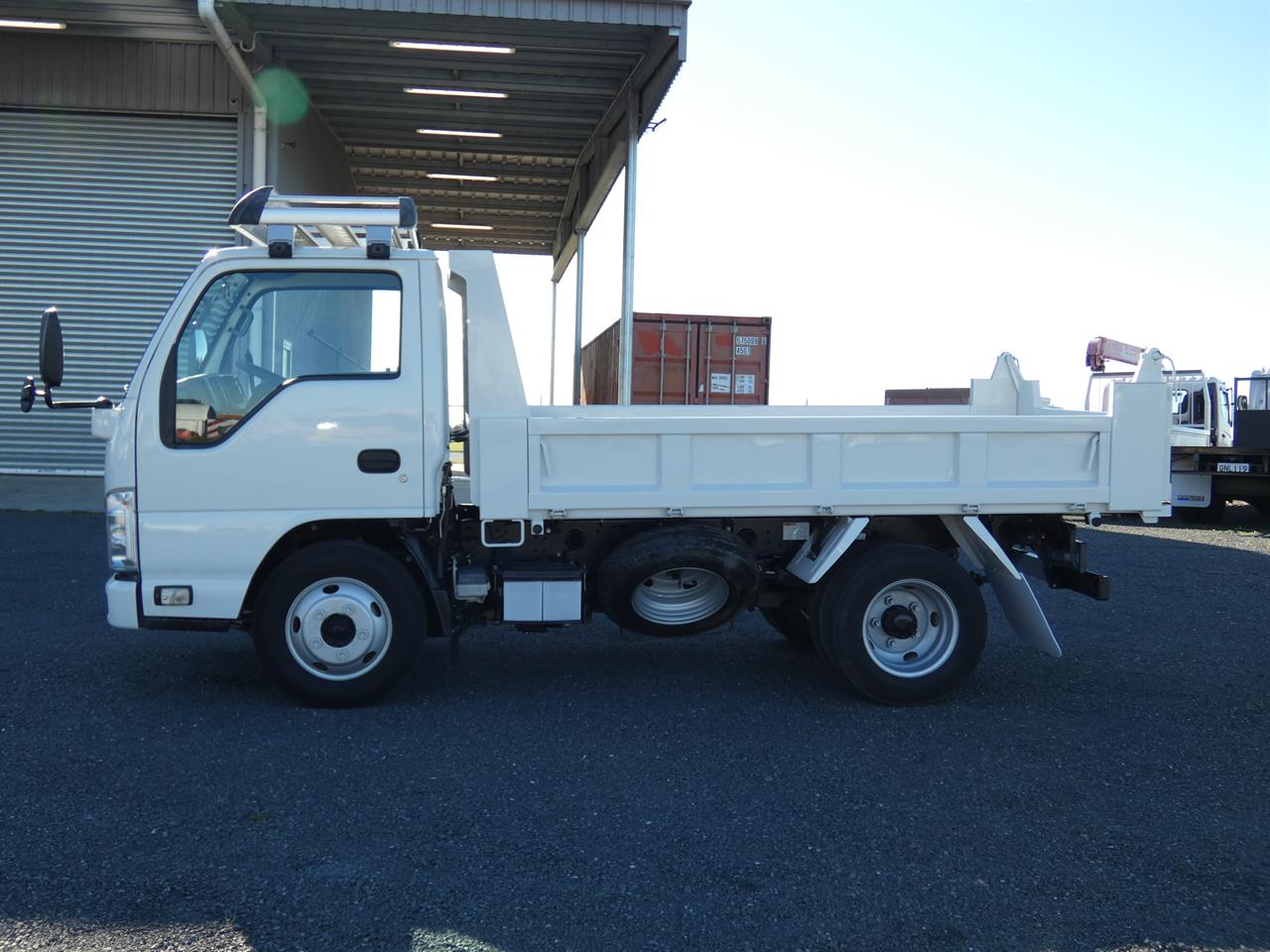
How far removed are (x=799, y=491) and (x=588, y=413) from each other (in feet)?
6.27

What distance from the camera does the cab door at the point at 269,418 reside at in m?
5.43

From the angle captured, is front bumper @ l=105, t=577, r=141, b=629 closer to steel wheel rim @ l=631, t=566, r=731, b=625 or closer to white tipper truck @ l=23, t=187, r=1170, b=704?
white tipper truck @ l=23, t=187, r=1170, b=704

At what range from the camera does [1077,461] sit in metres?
5.88

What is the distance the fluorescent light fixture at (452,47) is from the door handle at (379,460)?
8.93m

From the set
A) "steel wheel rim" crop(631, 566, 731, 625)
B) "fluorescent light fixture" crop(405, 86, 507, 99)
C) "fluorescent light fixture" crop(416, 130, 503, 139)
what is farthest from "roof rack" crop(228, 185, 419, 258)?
"fluorescent light fixture" crop(416, 130, 503, 139)

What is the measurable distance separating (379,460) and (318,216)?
131 centimetres

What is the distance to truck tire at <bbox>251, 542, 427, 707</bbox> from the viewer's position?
552 centimetres

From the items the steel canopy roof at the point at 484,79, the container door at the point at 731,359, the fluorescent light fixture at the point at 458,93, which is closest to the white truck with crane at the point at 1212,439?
the container door at the point at 731,359

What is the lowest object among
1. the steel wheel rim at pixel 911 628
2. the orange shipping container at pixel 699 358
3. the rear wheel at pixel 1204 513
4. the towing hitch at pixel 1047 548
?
the rear wheel at pixel 1204 513

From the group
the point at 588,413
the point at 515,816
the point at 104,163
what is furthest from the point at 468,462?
the point at 104,163

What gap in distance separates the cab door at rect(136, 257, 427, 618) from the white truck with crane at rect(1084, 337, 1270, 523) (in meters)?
14.4

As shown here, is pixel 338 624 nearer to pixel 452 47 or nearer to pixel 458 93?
pixel 452 47

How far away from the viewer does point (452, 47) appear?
509 inches

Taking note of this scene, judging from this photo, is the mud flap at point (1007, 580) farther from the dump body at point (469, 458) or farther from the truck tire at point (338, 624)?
the truck tire at point (338, 624)
